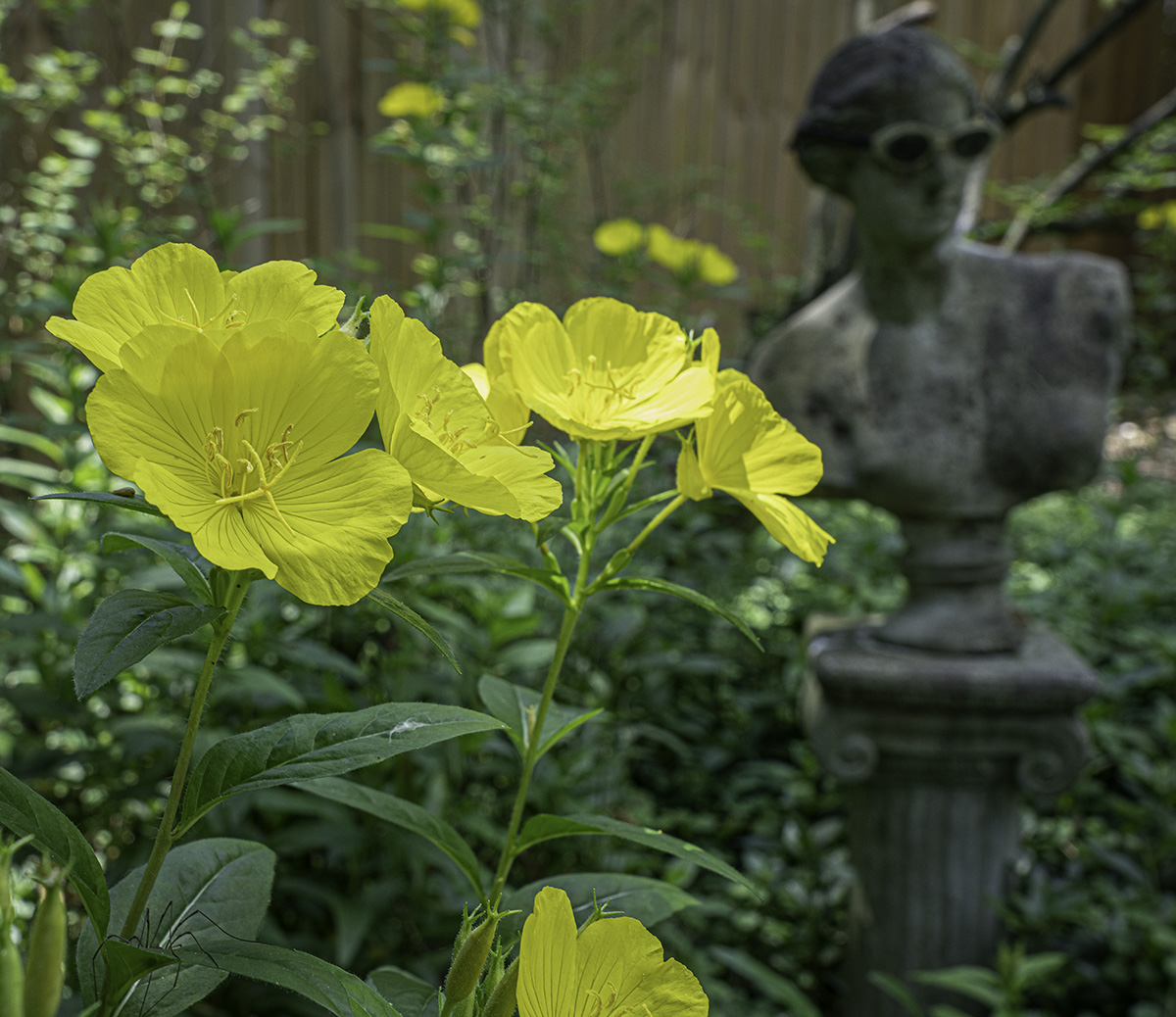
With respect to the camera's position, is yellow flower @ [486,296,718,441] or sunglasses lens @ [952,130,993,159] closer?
yellow flower @ [486,296,718,441]

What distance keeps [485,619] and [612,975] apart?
1.29 m

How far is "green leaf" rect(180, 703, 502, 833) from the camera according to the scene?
1.65 ft

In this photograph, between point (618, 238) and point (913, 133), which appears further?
point (618, 238)

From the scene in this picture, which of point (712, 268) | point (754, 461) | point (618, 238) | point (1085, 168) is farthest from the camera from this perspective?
point (1085, 168)

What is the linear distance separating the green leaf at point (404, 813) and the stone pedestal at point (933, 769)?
149 cm

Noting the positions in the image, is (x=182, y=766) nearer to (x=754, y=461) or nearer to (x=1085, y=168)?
(x=754, y=461)

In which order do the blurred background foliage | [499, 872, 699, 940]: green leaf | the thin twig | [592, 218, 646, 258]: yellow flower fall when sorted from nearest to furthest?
[499, 872, 699, 940]: green leaf
the blurred background foliage
[592, 218, 646, 258]: yellow flower
the thin twig

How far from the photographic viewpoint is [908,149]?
6.05ft

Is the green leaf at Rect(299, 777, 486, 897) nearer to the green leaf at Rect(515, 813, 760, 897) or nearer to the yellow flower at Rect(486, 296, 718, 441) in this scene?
the green leaf at Rect(515, 813, 760, 897)

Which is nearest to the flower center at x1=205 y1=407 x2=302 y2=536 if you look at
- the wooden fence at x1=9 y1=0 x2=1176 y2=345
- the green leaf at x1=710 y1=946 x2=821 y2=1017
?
the green leaf at x1=710 y1=946 x2=821 y2=1017

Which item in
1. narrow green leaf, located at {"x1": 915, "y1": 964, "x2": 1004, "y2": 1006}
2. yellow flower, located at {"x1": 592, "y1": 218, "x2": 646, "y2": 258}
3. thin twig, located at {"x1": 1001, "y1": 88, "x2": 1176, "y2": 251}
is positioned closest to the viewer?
narrow green leaf, located at {"x1": 915, "y1": 964, "x2": 1004, "y2": 1006}

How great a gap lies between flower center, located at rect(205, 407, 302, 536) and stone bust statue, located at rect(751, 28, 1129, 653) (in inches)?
65.9

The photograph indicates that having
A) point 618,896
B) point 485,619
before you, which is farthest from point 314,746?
point 485,619

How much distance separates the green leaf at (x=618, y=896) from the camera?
2.24 feet
